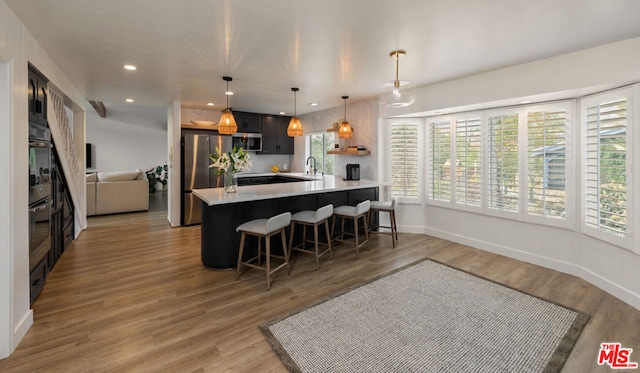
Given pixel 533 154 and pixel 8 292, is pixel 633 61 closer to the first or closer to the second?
pixel 533 154

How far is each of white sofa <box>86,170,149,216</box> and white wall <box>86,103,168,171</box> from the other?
10.3 ft

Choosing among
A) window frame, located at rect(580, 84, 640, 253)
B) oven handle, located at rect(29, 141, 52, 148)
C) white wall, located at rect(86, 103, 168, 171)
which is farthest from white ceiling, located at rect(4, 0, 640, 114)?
white wall, located at rect(86, 103, 168, 171)

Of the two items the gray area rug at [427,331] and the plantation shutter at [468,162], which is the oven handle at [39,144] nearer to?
the gray area rug at [427,331]

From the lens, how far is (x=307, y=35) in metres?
2.62

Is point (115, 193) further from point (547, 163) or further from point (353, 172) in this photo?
point (547, 163)

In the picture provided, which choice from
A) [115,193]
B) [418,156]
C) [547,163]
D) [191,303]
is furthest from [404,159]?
[115,193]

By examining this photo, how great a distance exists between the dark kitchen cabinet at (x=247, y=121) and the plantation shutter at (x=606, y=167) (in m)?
5.80

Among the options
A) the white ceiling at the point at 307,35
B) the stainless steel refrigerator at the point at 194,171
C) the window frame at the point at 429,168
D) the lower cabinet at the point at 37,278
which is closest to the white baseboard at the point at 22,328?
the lower cabinet at the point at 37,278

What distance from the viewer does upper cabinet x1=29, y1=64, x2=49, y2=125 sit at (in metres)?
2.63

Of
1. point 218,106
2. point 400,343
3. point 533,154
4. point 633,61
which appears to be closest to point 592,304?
point 533,154

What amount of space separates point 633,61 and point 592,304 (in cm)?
225

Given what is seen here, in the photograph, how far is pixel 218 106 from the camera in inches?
239

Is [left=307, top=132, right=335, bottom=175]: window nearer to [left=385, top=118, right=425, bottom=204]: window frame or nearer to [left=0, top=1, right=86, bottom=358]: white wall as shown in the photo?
[left=385, top=118, right=425, bottom=204]: window frame

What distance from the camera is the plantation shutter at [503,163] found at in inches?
152
